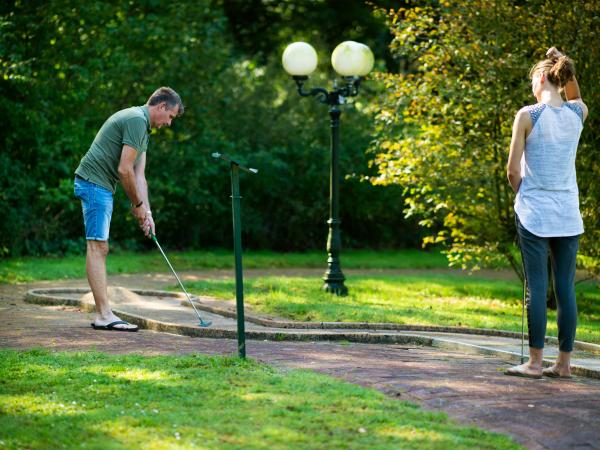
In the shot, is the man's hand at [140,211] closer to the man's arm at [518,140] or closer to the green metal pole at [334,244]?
the man's arm at [518,140]

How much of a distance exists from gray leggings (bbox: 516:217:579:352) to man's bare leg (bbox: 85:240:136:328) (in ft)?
11.4

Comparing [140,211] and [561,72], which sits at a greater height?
[561,72]

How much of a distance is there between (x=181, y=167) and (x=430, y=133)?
803cm

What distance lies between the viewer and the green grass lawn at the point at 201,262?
14359mm

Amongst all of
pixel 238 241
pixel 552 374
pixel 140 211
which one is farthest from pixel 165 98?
pixel 552 374

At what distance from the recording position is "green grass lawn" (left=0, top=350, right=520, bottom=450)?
4.33 metres

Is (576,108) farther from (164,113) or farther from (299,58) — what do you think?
(299,58)

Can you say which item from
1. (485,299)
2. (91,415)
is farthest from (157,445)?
(485,299)

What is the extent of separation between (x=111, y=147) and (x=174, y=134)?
40.4 ft

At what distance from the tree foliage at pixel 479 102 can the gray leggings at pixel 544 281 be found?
573cm

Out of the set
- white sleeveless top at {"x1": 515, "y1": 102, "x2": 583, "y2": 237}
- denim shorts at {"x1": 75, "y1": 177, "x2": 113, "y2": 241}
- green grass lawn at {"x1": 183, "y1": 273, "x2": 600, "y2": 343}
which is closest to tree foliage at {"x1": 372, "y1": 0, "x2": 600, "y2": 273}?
green grass lawn at {"x1": 183, "y1": 273, "x2": 600, "y2": 343}

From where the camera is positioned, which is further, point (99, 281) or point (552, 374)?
point (99, 281)

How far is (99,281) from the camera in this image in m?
8.09

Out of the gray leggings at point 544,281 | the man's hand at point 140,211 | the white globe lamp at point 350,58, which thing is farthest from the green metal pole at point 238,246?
the white globe lamp at point 350,58
